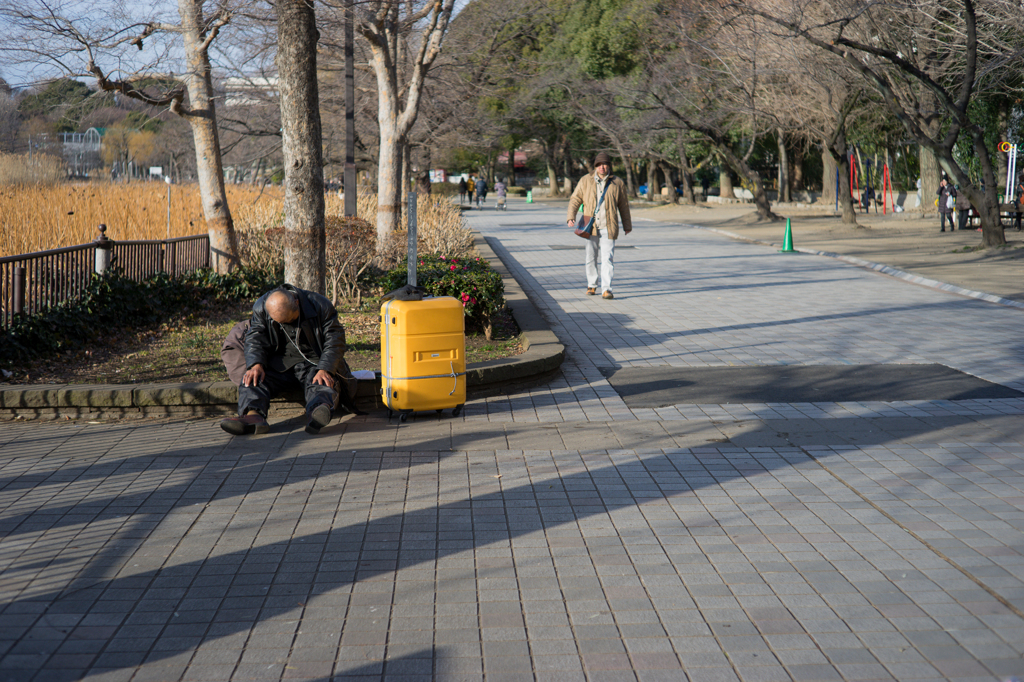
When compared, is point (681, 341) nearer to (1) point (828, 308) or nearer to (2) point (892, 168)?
(1) point (828, 308)

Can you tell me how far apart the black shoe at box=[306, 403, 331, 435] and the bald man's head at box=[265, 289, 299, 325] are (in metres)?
0.74

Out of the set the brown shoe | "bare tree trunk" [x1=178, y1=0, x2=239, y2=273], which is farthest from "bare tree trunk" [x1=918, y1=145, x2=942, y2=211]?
the brown shoe

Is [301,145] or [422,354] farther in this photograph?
[301,145]

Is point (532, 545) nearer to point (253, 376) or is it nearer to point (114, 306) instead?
point (253, 376)

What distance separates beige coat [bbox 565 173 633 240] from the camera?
12.1m

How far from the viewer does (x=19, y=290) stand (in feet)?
25.3

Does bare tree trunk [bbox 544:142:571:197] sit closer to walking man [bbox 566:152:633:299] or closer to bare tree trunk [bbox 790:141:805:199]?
bare tree trunk [bbox 790:141:805:199]

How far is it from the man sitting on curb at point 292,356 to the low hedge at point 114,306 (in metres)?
2.58

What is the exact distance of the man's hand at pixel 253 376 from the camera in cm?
616

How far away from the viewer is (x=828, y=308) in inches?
473

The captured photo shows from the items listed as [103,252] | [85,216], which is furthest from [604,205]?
[85,216]

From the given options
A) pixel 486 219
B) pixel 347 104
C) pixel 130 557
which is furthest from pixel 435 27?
pixel 486 219

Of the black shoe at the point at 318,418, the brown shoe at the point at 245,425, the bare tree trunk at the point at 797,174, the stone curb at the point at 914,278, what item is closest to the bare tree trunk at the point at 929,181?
the stone curb at the point at 914,278

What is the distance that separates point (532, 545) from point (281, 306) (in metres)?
2.91
